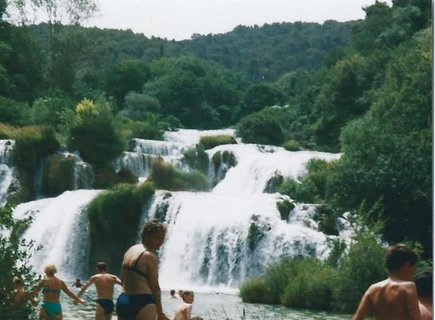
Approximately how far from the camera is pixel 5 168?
41875mm

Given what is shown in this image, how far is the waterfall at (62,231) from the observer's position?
3578 centimetres

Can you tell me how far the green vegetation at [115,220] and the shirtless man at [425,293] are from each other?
29.1 m

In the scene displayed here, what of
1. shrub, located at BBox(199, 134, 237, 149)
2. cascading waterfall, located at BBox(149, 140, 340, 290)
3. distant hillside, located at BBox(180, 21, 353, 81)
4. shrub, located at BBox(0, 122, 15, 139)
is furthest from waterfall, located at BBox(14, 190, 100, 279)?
distant hillside, located at BBox(180, 21, 353, 81)

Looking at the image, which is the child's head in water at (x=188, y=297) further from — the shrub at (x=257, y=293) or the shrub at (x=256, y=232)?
the shrub at (x=256, y=232)

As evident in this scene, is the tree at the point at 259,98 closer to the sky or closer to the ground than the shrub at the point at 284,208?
closer to the ground

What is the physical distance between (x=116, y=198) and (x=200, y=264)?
493 cm

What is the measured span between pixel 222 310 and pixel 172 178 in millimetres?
22581

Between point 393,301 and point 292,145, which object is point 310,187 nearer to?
point 292,145

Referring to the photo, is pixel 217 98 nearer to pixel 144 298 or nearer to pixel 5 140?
pixel 5 140

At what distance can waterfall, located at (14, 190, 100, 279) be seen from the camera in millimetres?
35781

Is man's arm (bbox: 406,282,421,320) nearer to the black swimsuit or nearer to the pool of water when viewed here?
the black swimsuit

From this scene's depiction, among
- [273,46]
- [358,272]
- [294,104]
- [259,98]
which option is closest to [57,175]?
[358,272]

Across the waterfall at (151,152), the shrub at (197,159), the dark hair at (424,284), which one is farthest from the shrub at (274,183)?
the dark hair at (424,284)

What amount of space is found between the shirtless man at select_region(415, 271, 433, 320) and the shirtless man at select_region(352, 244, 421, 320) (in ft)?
0.57
